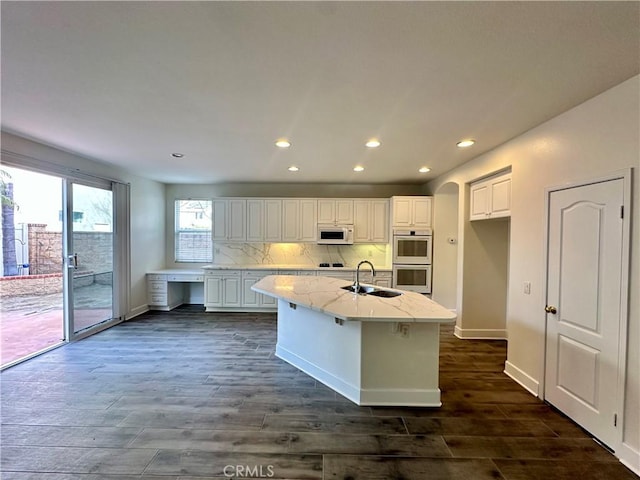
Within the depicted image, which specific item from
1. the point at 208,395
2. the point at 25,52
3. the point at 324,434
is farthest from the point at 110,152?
the point at 324,434

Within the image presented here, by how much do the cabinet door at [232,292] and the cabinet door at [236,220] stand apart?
0.84 metres

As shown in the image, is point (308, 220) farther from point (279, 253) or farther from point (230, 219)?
point (230, 219)

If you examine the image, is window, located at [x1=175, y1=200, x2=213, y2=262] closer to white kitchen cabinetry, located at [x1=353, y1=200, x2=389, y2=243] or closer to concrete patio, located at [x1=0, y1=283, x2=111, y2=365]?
concrete patio, located at [x1=0, y1=283, x2=111, y2=365]

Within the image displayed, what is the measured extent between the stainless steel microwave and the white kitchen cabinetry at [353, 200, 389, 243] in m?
0.17

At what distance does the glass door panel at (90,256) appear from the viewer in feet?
13.1

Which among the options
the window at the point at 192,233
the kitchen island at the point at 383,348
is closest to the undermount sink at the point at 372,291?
the kitchen island at the point at 383,348

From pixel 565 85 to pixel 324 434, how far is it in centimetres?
309

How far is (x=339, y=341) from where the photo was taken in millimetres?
2840

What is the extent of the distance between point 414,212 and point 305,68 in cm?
408

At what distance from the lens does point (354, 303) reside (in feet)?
8.92

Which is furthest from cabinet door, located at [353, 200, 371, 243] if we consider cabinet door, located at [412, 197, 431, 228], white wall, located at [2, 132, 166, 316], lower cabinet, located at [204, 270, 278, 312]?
white wall, located at [2, 132, 166, 316]

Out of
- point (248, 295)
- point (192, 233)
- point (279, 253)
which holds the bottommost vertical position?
point (248, 295)

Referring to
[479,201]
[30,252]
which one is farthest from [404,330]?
[30,252]

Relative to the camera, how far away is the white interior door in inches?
80.7
